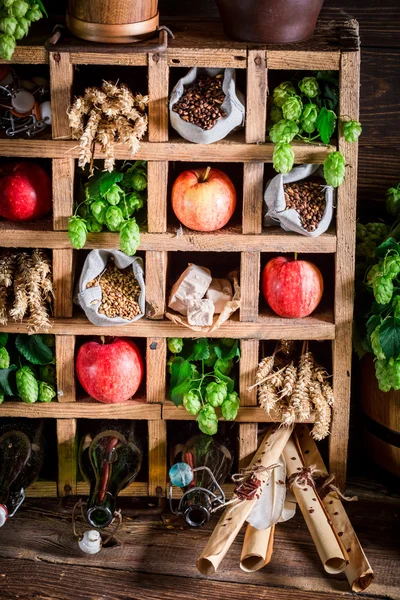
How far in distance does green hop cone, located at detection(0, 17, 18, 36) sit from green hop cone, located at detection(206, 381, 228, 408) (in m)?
1.09

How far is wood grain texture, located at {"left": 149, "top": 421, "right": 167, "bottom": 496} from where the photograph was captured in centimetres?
258

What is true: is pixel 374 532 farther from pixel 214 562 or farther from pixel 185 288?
pixel 185 288

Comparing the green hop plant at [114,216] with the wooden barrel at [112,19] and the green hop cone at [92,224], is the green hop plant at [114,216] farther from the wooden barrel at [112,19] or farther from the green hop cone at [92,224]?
the wooden barrel at [112,19]

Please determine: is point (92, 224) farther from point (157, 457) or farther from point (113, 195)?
point (157, 457)

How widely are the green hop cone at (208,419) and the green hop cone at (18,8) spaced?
116 cm

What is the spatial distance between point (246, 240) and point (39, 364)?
729 millimetres

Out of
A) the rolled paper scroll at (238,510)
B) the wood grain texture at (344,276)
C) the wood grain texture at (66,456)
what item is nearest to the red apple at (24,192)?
the wood grain texture at (66,456)

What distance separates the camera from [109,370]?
246 cm

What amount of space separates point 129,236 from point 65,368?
1.63 feet

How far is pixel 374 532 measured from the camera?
2490mm

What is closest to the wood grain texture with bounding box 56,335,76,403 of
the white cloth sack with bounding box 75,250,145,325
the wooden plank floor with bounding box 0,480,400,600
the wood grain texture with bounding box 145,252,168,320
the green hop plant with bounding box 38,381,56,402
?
the green hop plant with bounding box 38,381,56,402

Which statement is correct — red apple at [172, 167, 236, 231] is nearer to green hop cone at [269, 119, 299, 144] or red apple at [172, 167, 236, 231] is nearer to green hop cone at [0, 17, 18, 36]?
green hop cone at [269, 119, 299, 144]

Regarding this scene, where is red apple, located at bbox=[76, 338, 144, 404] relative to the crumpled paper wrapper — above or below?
below

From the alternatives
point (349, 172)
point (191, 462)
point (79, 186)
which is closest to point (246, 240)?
point (349, 172)
